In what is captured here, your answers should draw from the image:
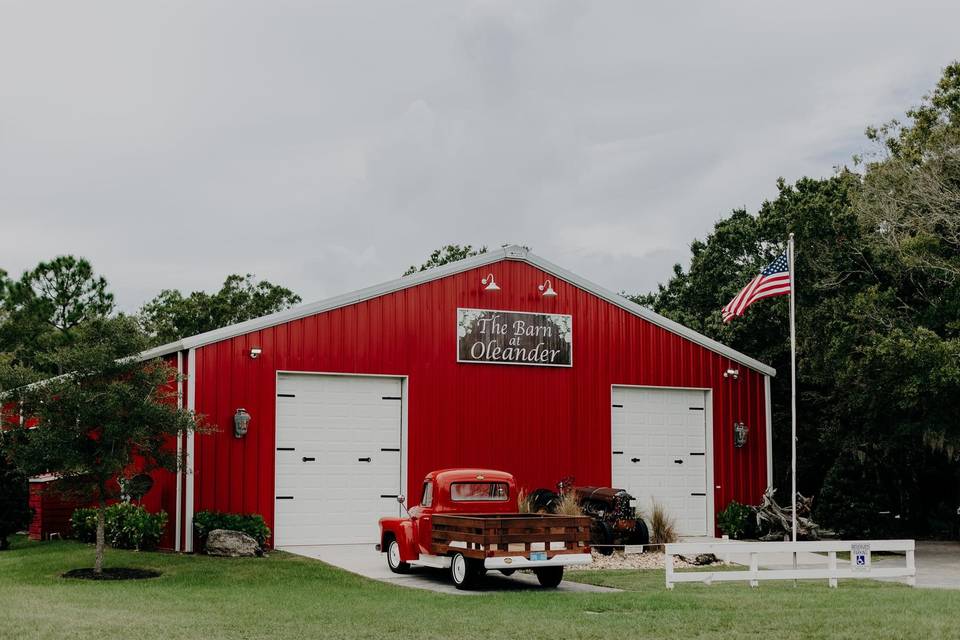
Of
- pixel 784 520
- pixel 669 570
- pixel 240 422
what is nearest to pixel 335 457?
pixel 240 422

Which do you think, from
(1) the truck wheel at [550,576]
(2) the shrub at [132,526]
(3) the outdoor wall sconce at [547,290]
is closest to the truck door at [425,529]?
(1) the truck wheel at [550,576]

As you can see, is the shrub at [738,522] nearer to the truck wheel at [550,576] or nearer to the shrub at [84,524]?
the truck wheel at [550,576]

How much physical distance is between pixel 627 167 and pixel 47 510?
45.3 feet

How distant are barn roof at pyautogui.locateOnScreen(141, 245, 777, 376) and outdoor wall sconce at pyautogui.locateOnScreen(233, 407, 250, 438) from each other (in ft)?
4.02

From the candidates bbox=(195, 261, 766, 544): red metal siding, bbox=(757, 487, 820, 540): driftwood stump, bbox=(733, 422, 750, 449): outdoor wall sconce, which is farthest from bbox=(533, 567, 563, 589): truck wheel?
bbox=(733, 422, 750, 449): outdoor wall sconce

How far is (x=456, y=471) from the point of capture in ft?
47.1

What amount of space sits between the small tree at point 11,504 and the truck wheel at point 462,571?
9184mm

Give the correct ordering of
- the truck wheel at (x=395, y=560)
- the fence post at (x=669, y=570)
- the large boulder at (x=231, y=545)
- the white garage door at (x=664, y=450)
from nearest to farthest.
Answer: the fence post at (x=669, y=570) → the truck wheel at (x=395, y=560) → the large boulder at (x=231, y=545) → the white garage door at (x=664, y=450)

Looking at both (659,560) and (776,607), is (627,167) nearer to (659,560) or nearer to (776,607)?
(659,560)

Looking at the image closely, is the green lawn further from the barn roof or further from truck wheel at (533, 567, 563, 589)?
the barn roof

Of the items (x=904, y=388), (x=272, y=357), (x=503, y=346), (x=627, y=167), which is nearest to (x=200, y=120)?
(x=272, y=357)

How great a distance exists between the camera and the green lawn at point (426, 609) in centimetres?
939

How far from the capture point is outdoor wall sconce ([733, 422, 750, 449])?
69.1 ft

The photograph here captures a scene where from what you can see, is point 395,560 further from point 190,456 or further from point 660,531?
point 660,531
